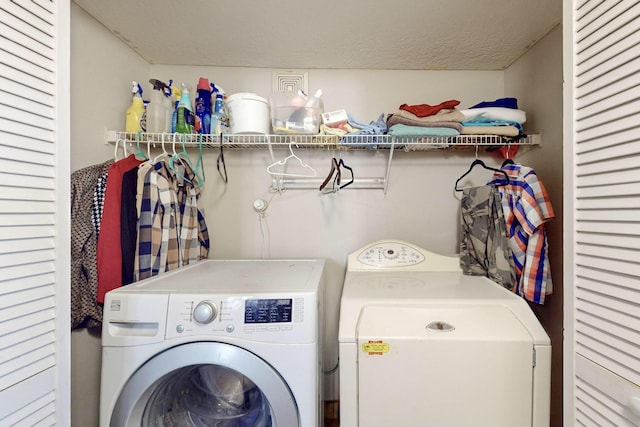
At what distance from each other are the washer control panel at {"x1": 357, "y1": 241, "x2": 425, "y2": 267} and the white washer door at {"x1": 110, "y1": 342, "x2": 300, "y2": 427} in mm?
791

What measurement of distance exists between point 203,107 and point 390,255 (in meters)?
1.22

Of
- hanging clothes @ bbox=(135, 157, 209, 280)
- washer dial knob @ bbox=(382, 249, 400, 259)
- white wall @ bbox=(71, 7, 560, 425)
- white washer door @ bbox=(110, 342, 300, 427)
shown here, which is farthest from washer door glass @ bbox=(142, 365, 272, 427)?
washer dial knob @ bbox=(382, 249, 400, 259)

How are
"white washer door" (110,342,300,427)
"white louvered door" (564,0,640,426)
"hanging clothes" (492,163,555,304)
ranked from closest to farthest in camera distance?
"white louvered door" (564,0,640,426) < "white washer door" (110,342,300,427) < "hanging clothes" (492,163,555,304)

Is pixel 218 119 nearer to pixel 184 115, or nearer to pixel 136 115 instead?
pixel 184 115

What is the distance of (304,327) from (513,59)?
1.80 m

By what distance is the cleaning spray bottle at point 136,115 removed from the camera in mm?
1504

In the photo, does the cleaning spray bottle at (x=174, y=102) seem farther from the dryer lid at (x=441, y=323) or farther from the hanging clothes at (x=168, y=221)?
the dryer lid at (x=441, y=323)

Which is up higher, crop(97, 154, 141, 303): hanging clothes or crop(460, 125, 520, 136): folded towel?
crop(460, 125, 520, 136): folded towel

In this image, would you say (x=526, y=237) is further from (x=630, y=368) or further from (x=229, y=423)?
(x=229, y=423)

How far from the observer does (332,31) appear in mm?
1443

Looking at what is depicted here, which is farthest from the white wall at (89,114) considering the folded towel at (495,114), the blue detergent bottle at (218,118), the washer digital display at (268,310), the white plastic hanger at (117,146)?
the folded towel at (495,114)

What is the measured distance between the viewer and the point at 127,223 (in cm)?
130

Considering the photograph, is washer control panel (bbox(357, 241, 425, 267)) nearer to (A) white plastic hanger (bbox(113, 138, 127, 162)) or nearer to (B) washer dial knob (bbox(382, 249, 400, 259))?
(B) washer dial knob (bbox(382, 249, 400, 259))

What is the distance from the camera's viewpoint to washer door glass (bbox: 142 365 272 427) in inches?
42.8
